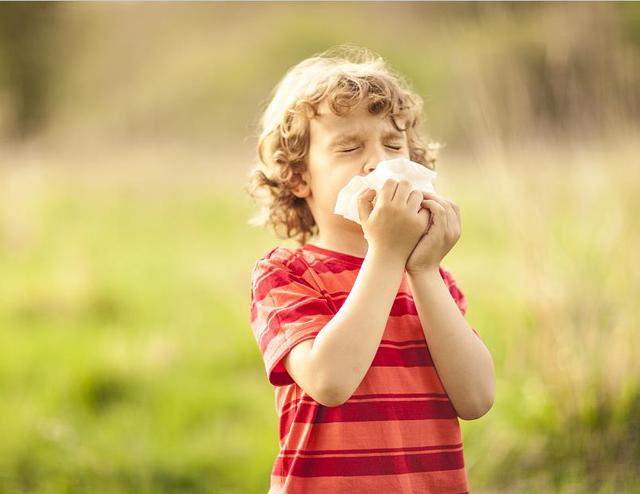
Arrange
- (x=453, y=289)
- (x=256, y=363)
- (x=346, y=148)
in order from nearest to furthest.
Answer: (x=346, y=148)
(x=453, y=289)
(x=256, y=363)

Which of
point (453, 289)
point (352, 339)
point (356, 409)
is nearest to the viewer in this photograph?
point (352, 339)

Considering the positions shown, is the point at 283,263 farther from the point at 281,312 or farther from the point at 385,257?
the point at 385,257

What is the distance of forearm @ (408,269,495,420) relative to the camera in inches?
68.9

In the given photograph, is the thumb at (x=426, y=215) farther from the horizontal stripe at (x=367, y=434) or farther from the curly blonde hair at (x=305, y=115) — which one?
the horizontal stripe at (x=367, y=434)

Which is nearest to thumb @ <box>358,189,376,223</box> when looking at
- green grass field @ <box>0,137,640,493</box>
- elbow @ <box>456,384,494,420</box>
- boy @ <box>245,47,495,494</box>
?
boy @ <box>245,47,495,494</box>

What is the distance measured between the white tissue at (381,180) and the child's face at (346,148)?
5cm

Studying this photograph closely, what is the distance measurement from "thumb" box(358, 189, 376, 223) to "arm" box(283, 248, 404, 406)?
90 millimetres

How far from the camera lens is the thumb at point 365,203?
176cm

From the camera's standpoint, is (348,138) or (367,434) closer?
(367,434)

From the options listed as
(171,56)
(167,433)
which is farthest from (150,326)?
(171,56)

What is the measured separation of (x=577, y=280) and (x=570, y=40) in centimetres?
110

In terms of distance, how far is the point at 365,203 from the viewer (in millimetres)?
1769

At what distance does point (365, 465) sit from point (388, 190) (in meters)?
0.57

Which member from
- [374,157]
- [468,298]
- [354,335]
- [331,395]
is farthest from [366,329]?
[468,298]
